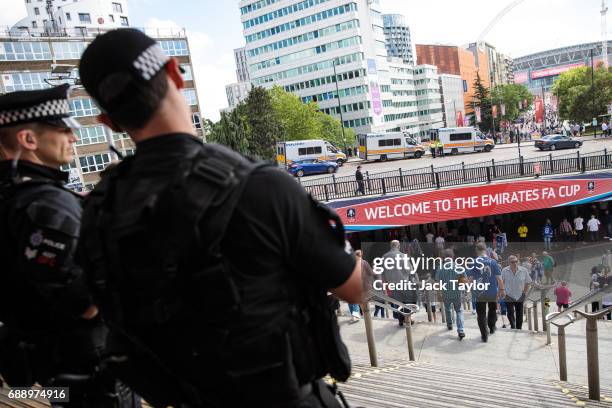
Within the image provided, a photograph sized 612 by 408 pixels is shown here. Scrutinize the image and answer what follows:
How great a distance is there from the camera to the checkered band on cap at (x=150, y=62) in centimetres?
122

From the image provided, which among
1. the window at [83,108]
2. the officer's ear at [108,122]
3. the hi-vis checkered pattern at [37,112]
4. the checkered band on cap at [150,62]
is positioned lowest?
the officer's ear at [108,122]

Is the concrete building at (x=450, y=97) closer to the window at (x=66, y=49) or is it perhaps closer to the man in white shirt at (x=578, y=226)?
the window at (x=66, y=49)

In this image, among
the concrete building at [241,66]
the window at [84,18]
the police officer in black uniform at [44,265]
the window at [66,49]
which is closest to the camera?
the police officer in black uniform at [44,265]

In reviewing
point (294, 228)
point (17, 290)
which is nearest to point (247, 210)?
point (294, 228)

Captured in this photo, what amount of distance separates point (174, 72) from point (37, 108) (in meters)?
1.17

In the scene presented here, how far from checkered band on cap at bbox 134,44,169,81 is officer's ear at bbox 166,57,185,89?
0.06ft

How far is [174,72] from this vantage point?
1304mm

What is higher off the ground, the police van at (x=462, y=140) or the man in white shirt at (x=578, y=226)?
the police van at (x=462, y=140)

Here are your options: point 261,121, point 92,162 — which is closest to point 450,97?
point 261,121

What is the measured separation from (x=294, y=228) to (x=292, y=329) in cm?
30

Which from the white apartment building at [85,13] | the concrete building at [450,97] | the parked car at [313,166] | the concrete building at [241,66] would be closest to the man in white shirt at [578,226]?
the parked car at [313,166]

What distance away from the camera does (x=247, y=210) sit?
114 centimetres

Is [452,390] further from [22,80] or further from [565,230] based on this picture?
[22,80]

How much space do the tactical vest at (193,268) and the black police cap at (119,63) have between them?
0.21m
